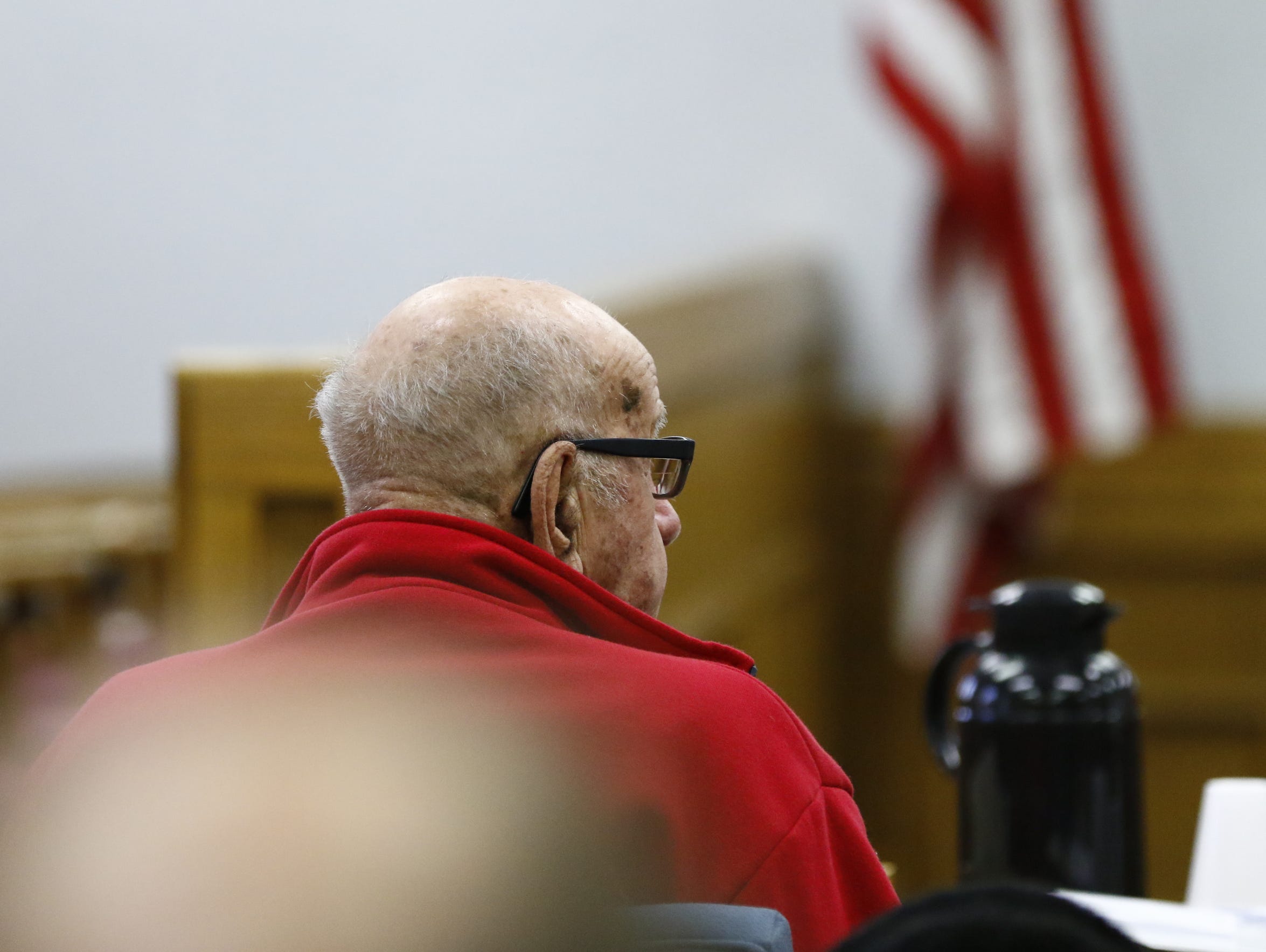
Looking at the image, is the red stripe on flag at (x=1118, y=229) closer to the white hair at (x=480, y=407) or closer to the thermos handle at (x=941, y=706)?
the thermos handle at (x=941, y=706)

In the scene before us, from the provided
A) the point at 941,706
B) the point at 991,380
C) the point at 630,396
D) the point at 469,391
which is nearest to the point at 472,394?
the point at 469,391

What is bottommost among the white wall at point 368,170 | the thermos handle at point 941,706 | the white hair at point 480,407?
the thermos handle at point 941,706

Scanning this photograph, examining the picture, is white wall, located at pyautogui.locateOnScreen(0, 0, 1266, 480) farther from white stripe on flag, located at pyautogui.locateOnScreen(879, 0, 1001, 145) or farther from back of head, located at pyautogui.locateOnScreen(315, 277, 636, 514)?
back of head, located at pyautogui.locateOnScreen(315, 277, 636, 514)

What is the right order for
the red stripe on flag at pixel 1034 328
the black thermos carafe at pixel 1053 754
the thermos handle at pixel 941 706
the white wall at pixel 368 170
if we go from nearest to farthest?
the black thermos carafe at pixel 1053 754 < the thermos handle at pixel 941 706 < the red stripe on flag at pixel 1034 328 < the white wall at pixel 368 170

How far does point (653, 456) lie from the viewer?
104 cm

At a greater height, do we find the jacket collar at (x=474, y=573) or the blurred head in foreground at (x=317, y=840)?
the jacket collar at (x=474, y=573)

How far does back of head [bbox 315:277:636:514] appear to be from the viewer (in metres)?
1.00

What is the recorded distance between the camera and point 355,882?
682 mm

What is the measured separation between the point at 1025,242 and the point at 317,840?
8.28 feet

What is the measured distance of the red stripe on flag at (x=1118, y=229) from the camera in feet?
9.95

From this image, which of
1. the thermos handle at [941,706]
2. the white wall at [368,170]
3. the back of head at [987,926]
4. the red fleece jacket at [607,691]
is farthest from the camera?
the white wall at [368,170]

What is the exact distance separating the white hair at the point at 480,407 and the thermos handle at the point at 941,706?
0.59 m

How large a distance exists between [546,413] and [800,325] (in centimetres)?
246

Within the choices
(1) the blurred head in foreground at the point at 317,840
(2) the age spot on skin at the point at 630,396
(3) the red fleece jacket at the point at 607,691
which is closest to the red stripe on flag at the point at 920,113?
(2) the age spot on skin at the point at 630,396
